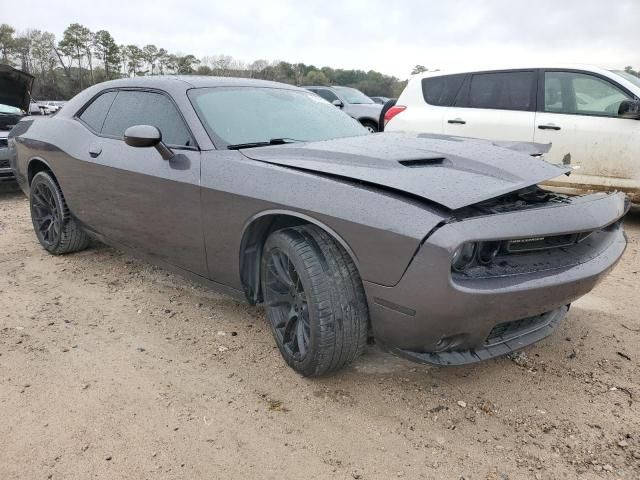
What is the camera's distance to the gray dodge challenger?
199 centimetres

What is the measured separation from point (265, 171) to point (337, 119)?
1246 mm

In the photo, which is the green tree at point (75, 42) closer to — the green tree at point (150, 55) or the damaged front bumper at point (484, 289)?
the green tree at point (150, 55)

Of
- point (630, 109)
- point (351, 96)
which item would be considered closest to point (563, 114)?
point (630, 109)

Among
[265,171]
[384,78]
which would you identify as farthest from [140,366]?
[384,78]

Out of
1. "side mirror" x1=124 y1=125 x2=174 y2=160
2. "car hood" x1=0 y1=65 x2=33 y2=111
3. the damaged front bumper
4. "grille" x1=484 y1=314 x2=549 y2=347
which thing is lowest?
"grille" x1=484 y1=314 x2=549 y2=347

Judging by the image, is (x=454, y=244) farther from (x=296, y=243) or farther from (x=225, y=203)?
(x=225, y=203)

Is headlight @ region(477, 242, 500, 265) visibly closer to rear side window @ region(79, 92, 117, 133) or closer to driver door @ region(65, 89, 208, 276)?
driver door @ region(65, 89, 208, 276)

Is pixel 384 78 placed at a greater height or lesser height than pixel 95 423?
greater

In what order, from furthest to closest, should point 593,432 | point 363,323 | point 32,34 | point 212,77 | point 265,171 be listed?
1. point 32,34
2. point 212,77
3. point 265,171
4. point 363,323
5. point 593,432

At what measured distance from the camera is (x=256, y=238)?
106 inches

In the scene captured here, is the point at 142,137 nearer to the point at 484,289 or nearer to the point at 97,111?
the point at 97,111

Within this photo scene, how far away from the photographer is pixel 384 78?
62094 millimetres

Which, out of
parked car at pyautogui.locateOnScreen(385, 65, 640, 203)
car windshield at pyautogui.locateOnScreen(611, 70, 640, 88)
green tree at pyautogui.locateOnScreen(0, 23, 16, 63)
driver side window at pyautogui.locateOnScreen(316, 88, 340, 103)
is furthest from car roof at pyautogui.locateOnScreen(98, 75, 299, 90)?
green tree at pyautogui.locateOnScreen(0, 23, 16, 63)

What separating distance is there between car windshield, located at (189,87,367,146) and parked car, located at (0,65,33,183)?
4664 mm
